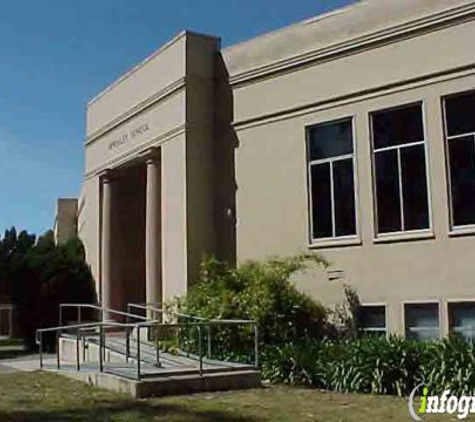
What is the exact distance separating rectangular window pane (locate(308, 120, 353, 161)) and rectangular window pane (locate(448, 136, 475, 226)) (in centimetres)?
249

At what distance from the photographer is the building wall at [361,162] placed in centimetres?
1551

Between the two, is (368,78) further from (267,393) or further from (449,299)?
(267,393)

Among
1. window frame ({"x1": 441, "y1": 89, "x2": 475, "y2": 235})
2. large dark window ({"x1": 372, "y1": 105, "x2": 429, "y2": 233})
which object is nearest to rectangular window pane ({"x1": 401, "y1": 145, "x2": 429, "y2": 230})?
large dark window ({"x1": 372, "y1": 105, "x2": 429, "y2": 233})

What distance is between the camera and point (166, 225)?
2073 cm

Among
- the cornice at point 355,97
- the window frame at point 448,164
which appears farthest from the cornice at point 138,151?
the window frame at point 448,164

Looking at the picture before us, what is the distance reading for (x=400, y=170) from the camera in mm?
16422

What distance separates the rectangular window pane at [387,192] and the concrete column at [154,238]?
6.99 metres

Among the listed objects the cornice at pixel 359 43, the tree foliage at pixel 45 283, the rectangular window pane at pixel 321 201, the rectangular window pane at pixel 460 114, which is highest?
the cornice at pixel 359 43

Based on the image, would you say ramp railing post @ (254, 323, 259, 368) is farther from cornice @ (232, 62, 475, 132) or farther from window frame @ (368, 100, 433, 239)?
cornice @ (232, 62, 475, 132)

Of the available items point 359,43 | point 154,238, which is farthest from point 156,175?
point 359,43

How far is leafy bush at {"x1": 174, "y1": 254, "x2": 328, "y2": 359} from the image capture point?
16.8 meters

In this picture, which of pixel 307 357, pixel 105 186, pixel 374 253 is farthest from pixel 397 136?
pixel 105 186

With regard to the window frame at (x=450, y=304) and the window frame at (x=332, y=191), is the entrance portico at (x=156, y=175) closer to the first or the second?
the window frame at (x=332, y=191)

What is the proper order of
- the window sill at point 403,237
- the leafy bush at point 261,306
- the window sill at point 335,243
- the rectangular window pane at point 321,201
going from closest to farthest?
the window sill at point 403,237 < the leafy bush at point 261,306 < the window sill at point 335,243 < the rectangular window pane at point 321,201
